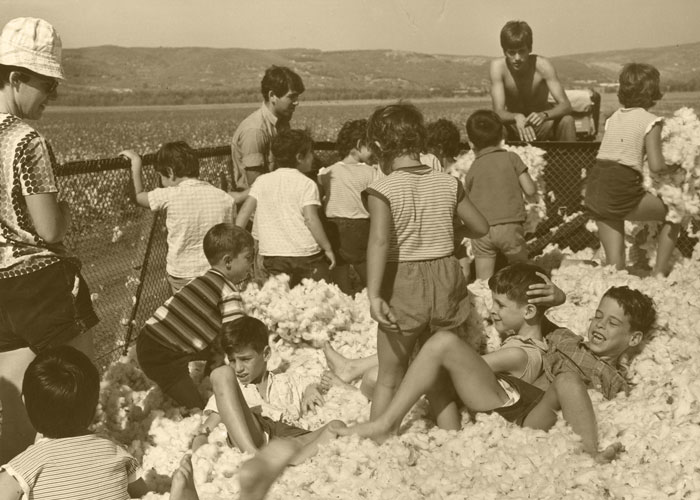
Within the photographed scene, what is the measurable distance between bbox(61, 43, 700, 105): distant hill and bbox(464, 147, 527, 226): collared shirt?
176 ft

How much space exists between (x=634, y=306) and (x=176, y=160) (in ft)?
8.95

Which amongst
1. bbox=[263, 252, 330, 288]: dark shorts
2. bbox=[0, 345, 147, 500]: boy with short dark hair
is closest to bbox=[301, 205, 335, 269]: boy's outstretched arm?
bbox=[263, 252, 330, 288]: dark shorts

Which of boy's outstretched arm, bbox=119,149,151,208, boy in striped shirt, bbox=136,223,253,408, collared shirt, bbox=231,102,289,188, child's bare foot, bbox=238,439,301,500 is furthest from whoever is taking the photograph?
collared shirt, bbox=231,102,289,188

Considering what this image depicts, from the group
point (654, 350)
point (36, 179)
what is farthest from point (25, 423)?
point (654, 350)

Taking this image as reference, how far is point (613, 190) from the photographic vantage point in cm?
609

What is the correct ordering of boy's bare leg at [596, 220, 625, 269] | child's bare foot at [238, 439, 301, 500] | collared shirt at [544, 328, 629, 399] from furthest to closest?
boy's bare leg at [596, 220, 625, 269], collared shirt at [544, 328, 629, 399], child's bare foot at [238, 439, 301, 500]

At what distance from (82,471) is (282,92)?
3.66 m

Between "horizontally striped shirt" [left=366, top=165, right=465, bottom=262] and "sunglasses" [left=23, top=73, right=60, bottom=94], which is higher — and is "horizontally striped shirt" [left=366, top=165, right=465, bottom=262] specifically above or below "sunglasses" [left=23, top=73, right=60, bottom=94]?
below

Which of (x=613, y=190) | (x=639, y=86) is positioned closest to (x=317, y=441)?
(x=613, y=190)

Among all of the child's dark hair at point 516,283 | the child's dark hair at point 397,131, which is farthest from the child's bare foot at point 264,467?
the child's dark hair at point 397,131

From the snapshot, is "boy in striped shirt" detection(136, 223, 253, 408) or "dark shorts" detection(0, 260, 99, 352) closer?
"dark shorts" detection(0, 260, 99, 352)

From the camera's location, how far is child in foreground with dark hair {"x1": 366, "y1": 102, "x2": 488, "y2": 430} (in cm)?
390

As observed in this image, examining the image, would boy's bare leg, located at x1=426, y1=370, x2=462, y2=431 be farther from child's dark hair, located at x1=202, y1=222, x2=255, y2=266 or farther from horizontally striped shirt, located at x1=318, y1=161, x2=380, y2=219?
horizontally striped shirt, located at x1=318, y1=161, x2=380, y2=219

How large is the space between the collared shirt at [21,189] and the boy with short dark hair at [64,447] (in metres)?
0.38
